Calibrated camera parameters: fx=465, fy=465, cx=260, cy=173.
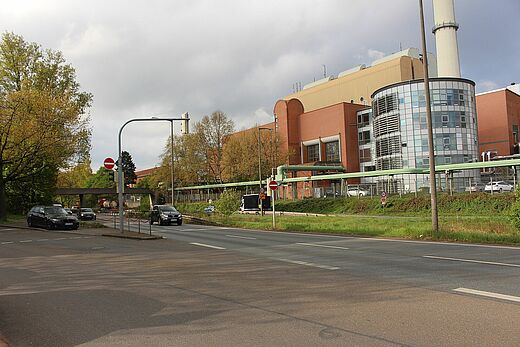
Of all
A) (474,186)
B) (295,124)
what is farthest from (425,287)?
(295,124)

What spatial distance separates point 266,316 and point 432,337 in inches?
90.4

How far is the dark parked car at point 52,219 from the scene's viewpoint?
27.8 metres

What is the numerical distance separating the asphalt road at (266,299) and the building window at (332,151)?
70130 mm

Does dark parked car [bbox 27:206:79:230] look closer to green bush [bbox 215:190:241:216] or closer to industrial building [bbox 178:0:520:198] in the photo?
green bush [bbox 215:190:241:216]

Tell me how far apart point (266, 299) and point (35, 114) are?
3037 centimetres

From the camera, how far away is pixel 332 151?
85.0 m

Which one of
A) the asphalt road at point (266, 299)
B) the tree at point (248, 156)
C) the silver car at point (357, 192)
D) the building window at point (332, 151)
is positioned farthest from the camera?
the building window at point (332, 151)

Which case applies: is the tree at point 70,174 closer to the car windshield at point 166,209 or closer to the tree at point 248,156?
the car windshield at point 166,209

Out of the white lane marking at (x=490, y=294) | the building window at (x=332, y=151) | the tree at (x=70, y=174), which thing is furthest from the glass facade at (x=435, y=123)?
the white lane marking at (x=490, y=294)

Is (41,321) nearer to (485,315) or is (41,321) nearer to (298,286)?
(298,286)

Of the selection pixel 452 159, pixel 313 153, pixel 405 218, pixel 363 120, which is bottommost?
pixel 405 218

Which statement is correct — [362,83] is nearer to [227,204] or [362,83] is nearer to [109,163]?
[227,204]

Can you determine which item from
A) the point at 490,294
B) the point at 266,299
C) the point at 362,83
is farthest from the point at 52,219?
the point at 362,83

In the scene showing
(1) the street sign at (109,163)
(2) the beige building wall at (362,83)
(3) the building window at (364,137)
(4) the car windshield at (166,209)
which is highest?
(2) the beige building wall at (362,83)
